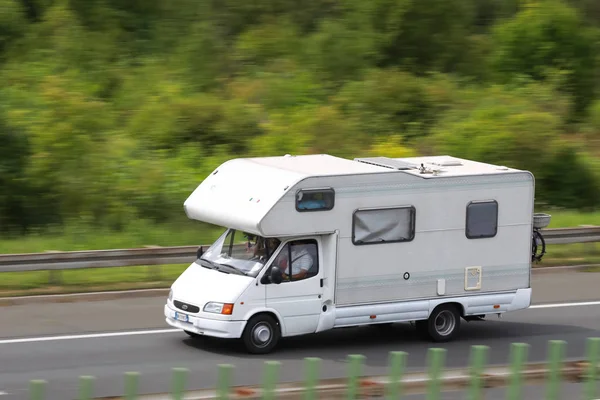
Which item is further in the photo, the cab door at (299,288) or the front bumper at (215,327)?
the cab door at (299,288)

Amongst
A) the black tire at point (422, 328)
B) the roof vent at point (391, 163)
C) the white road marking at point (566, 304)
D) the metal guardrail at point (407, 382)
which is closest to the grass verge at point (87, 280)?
the roof vent at point (391, 163)

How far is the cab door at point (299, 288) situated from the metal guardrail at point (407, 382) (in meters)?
1.25

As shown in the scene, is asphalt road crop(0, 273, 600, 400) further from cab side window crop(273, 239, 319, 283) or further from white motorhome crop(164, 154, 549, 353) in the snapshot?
cab side window crop(273, 239, 319, 283)


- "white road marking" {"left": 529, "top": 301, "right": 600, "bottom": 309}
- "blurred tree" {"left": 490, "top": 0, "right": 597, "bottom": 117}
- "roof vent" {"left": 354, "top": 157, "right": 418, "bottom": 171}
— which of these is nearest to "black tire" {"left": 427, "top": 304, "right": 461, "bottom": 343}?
"roof vent" {"left": 354, "top": 157, "right": 418, "bottom": 171}

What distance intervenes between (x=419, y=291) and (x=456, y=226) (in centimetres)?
104

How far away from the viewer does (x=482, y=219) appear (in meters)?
14.6

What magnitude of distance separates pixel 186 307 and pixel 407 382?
3.89 m

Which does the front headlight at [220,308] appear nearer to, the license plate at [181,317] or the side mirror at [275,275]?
the license plate at [181,317]

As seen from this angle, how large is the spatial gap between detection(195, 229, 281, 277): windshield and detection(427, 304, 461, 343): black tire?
8.66ft

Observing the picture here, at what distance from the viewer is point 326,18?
1706 inches

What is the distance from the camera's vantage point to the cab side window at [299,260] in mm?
13594

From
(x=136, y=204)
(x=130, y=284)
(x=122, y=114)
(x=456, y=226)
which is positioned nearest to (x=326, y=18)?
(x=122, y=114)

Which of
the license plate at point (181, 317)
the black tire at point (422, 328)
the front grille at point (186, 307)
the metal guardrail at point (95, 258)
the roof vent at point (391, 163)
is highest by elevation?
the roof vent at point (391, 163)

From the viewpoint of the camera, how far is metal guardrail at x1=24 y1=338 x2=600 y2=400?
8297 millimetres
